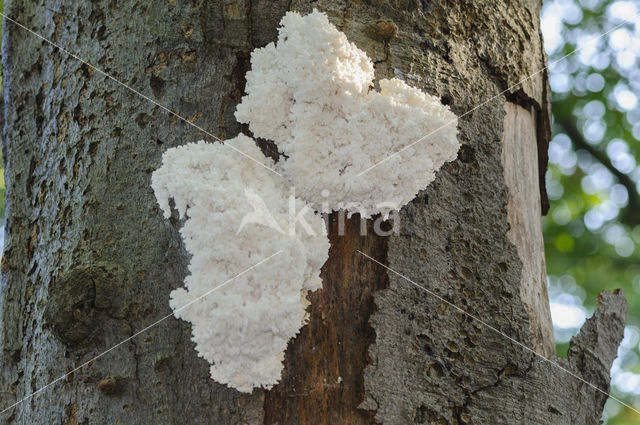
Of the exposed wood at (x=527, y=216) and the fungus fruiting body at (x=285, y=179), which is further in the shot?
the exposed wood at (x=527, y=216)

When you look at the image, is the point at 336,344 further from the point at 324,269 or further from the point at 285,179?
the point at 285,179

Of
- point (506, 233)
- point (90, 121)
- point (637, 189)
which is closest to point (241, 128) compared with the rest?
point (90, 121)

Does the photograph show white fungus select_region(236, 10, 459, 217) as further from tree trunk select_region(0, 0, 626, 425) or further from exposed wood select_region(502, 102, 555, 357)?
exposed wood select_region(502, 102, 555, 357)

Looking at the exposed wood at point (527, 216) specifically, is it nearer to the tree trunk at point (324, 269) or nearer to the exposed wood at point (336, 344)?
the tree trunk at point (324, 269)

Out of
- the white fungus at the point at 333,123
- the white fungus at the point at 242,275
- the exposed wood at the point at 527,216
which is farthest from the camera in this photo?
the exposed wood at the point at 527,216

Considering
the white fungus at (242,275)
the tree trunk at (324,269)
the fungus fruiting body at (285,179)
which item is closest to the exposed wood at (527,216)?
the tree trunk at (324,269)

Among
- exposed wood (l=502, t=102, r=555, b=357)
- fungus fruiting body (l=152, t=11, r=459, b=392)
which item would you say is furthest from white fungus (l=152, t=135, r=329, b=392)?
exposed wood (l=502, t=102, r=555, b=357)

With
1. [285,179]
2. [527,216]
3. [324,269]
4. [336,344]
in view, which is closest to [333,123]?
[285,179]
